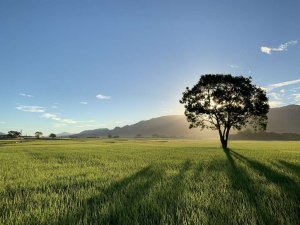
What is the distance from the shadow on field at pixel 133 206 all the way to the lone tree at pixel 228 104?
37.2 metres

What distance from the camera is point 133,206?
23.4ft

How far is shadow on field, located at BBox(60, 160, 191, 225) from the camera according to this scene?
20.1 feet

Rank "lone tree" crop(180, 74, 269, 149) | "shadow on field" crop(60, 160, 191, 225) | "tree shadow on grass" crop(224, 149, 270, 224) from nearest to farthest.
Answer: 1. "tree shadow on grass" crop(224, 149, 270, 224)
2. "shadow on field" crop(60, 160, 191, 225)
3. "lone tree" crop(180, 74, 269, 149)

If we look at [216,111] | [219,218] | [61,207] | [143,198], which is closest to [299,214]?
[219,218]

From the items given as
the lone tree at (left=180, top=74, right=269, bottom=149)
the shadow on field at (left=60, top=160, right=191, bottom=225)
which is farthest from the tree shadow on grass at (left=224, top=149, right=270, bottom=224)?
the lone tree at (left=180, top=74, right=269, bottom=149)

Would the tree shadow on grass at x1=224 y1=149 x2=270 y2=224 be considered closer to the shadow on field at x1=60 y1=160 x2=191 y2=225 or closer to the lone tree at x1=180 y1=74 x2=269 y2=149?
the shadow on field at x1=60 y1=160 x2=191 y2=225

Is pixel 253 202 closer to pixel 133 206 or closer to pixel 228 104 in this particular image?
pixel 133 206

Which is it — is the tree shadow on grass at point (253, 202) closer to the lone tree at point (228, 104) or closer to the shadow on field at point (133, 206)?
the shadow on field at point (133, 206)

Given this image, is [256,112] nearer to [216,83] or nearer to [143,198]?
[216,83]

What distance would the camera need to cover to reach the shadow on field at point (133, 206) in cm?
613

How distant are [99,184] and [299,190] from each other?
7.41 metres

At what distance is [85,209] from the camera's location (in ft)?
23.0

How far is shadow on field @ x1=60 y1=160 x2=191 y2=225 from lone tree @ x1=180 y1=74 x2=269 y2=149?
37.2 metres

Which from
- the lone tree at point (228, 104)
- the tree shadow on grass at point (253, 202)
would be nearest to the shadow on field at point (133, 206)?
the tree shadow on grass at point (253, 202)
